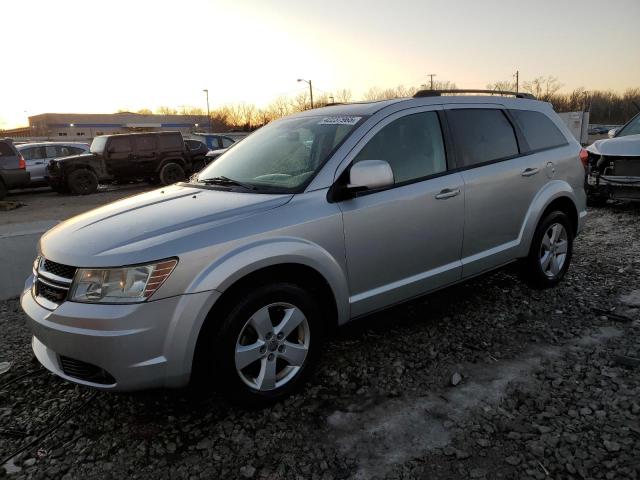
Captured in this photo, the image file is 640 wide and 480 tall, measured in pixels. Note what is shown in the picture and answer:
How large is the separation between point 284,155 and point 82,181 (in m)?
14.3

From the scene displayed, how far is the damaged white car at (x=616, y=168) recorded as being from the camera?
771 centimetres

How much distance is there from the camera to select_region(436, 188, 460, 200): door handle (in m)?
3.45

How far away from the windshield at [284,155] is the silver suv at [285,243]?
0.01 m

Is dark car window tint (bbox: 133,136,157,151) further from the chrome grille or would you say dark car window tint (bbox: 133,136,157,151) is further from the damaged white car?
the chrome grille

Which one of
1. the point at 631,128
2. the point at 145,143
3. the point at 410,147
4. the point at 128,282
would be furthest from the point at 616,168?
the point at 145,143

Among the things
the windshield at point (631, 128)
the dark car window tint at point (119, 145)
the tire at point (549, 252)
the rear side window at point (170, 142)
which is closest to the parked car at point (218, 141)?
the rear side window at point (170, 142)

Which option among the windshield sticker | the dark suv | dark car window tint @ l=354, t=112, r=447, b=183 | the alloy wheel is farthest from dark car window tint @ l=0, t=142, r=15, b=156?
the alloy wheel

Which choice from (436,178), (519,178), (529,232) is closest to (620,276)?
(529,232)

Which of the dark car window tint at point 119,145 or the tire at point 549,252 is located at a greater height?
the dark car window tint at point 119,145

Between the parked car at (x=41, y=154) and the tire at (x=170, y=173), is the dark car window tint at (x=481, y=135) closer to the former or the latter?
the tire at (x=170, y=173)

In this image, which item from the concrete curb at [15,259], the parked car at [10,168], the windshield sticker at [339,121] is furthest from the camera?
the parked car at [10,168]

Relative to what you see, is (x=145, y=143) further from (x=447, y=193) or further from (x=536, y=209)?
(x=447, y=193)

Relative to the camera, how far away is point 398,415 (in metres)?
2.73

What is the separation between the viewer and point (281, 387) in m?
2.83
